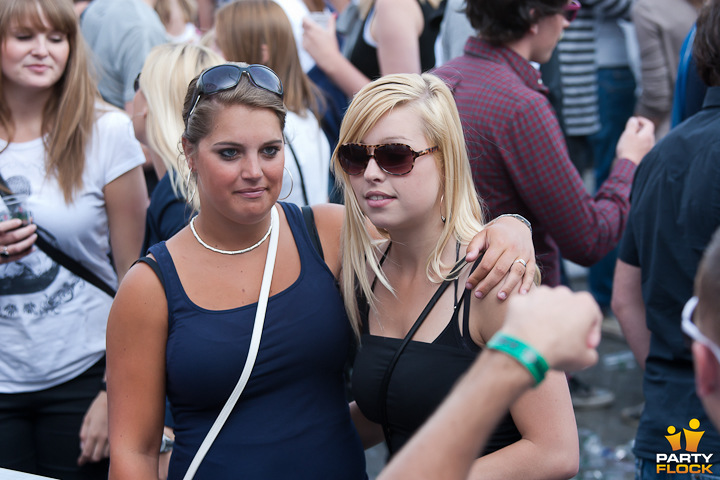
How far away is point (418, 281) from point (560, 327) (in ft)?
3.22

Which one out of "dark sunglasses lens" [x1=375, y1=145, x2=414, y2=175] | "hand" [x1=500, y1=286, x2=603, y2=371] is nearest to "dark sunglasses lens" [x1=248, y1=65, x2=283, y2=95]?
"dark sunglasses lens" [x1=375, y1=145, x2=414, y2=175]

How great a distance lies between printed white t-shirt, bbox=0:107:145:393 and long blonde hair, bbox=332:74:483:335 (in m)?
1.16

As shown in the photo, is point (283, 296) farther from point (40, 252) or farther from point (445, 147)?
point (40, 252)

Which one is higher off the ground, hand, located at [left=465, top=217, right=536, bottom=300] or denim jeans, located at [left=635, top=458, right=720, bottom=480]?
hand, located at [left=465, top=217, right=536, bottom=300]

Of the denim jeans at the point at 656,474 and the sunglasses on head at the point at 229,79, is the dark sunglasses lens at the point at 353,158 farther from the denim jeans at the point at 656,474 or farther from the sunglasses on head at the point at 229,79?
the denim jeans at the point at 656,474

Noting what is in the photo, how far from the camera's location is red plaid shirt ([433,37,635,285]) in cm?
288

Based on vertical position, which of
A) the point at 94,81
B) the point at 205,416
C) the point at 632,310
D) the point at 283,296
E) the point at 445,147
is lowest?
the point at 632,310

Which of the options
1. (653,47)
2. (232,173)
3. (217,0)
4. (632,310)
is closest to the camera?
(232,173)

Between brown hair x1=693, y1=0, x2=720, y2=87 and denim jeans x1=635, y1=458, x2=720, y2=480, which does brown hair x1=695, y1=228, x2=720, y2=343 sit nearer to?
denim jeans x1=635, y1=458, x2=720, y2=480

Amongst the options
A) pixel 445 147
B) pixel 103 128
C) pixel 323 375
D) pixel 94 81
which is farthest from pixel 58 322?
pixel 445 147

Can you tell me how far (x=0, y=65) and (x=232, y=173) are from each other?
1.38 metres

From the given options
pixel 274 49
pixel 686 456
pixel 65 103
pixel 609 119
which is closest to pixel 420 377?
pixel 686 456

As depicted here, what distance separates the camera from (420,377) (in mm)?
1985

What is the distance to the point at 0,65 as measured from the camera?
2.92 meters
